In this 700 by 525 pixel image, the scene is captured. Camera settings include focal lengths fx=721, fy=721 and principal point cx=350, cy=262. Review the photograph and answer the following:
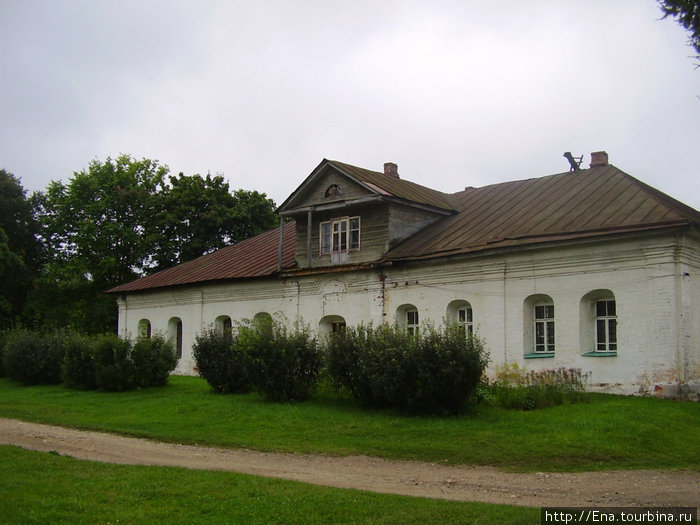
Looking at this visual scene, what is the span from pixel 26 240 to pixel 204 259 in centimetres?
1846

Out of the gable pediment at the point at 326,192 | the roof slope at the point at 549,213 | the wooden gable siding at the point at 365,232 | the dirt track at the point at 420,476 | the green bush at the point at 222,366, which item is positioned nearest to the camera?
the dirt track at the point at 420,476

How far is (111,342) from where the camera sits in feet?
72.1

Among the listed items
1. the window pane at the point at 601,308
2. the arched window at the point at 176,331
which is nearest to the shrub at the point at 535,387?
the window pane at the point at 601,308

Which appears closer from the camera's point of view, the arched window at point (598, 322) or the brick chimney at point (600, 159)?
the arched window at point (598, 322)

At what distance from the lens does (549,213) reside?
20594mm

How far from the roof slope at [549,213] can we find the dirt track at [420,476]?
26.4 feet

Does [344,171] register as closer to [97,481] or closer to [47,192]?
→ [97,481]

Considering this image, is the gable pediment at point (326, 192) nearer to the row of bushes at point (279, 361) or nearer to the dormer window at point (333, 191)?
the dormer window at point (333, 191)

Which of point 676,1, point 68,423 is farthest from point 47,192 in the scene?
point 676,1

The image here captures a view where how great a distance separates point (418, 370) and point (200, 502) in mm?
7288

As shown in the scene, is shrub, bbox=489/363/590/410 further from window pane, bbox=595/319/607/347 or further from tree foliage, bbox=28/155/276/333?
tree foliage, bbox=28/155/276/333

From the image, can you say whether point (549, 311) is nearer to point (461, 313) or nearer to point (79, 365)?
point (461, 313)

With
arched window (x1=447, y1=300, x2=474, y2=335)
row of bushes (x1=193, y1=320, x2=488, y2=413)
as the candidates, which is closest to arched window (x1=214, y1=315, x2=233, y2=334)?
row of bushes (x1=193, y1=320, x2=488, y2=413)

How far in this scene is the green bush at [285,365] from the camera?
57.2 feet
